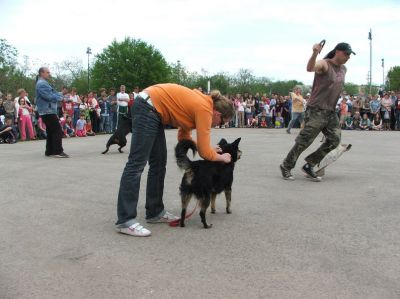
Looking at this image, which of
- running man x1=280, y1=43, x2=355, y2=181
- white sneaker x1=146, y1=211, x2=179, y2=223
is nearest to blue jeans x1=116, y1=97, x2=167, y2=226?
white sneaker x1=146, y1=211, x2=179, y2=223

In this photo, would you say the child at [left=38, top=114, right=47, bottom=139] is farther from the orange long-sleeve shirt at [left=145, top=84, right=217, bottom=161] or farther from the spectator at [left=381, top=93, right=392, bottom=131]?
the spectator at [left=381, top=93, right=392, bottom=131]

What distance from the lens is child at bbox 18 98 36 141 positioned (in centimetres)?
1675

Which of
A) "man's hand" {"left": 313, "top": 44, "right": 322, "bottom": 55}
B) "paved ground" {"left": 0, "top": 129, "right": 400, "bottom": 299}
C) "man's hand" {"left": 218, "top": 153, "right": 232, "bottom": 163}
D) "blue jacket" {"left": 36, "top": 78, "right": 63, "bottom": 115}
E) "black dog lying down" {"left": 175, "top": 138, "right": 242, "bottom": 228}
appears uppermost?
"man's hand" {"left": 313, "top": 44, "right": 322, "bottom": 55}

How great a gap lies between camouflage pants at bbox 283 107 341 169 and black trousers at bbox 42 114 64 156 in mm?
5604

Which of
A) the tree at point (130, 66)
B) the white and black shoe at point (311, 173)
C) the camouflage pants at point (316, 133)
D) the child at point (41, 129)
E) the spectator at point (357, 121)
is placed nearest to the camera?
the camouflage pants at point (316, 133)

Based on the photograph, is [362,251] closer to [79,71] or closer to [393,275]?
[393,275]

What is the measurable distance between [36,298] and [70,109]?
1648cm

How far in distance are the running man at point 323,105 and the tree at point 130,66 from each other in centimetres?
6154

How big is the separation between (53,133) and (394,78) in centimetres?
9124

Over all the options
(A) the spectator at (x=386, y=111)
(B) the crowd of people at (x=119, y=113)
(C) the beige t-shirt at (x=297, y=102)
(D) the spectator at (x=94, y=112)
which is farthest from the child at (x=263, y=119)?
(D) the spectator at (x=94, y=112)

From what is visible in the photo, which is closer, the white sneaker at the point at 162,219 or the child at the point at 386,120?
the white sneaker at the point at 162,219

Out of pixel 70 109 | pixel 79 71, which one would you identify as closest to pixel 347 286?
pixel 70 109

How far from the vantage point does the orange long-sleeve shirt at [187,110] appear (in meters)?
4.61

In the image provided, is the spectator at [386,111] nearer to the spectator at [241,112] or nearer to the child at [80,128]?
the spectator at [241,112]
